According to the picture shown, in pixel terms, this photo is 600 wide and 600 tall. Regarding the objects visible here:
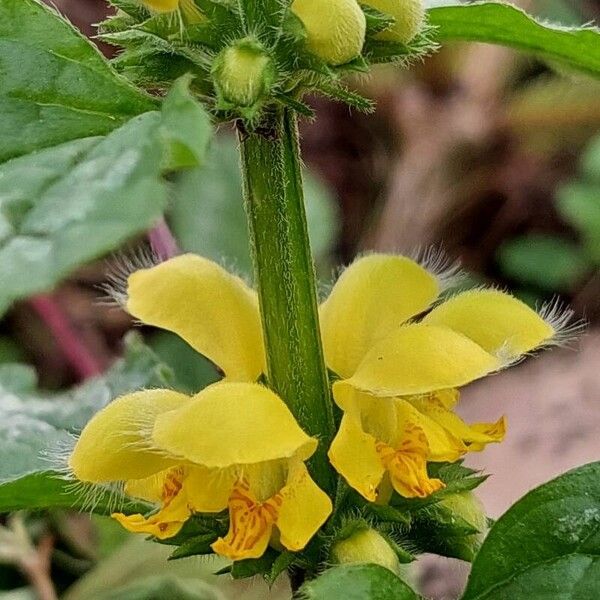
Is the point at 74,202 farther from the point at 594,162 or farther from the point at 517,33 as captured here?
the point at 594,162

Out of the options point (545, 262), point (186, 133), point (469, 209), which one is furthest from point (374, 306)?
point (469, 209)

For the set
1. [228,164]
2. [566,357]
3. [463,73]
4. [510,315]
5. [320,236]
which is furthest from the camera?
[463,73]

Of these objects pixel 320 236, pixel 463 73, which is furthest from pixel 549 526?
pixel 463 73

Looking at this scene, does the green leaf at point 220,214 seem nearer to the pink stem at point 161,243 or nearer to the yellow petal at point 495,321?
the pink stem at point 161,243

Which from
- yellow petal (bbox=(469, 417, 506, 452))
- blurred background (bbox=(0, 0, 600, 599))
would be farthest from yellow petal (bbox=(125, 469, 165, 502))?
blurred background (bbox=(0, 0, 600, 599))

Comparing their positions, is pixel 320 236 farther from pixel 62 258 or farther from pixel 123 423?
pixel 62 258
